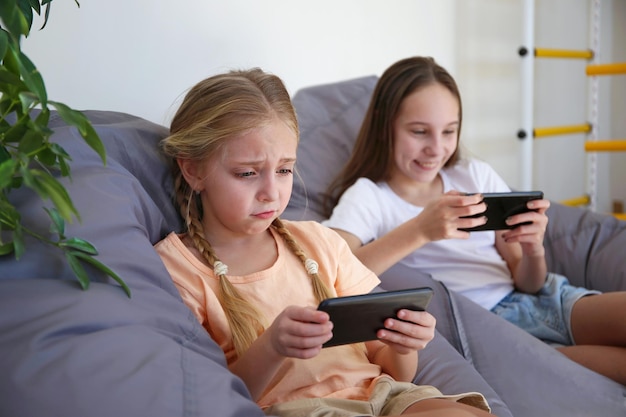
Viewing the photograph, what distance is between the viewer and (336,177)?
2.07 meters

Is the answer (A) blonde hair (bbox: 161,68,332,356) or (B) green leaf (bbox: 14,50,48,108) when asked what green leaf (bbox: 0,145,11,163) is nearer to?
(B) green leaf (bbox: 14,50,48,108)

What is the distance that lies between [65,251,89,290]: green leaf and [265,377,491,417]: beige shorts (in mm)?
360

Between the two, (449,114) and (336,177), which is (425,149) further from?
(336,177)

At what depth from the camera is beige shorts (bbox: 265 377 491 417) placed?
115 centimetres

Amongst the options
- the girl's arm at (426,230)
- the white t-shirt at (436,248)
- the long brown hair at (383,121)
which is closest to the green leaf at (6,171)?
the girl's arm at (426,230)

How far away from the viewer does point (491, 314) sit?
1.62 meters

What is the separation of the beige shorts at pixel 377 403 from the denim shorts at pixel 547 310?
63cm

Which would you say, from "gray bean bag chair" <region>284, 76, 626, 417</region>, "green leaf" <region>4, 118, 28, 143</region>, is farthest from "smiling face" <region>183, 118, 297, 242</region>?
"green leaf" <region>4, 118, 28, 143</region>

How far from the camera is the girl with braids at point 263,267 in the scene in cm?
119

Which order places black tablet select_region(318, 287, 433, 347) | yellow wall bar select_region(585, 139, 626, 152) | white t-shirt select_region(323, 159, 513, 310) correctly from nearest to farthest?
black tablet select_region(318, 287, 433, 347) → white t-shirt select_region(323, 159, 513, 310) → yellow wall bar select_region(585, 139, 626, 152)

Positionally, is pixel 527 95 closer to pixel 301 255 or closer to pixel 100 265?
pixel 301 255

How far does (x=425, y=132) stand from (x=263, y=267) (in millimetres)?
731

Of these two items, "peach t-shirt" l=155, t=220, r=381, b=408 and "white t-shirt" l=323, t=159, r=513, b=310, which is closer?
"peach t-shirt" l=155, t=220, r=381, b=408

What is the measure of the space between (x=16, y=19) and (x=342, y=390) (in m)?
0.75
